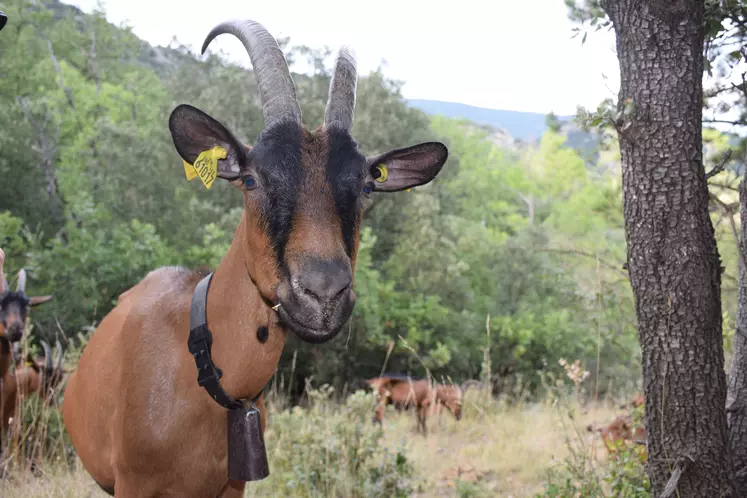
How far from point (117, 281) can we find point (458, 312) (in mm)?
9256

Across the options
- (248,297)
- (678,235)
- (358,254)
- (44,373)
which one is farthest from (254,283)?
(358,254)

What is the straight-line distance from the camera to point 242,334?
8.84 feet

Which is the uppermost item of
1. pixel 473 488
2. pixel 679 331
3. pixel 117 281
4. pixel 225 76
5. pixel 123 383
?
pixel 225 76

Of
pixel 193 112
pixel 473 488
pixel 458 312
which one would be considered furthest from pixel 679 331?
pixel 458 312

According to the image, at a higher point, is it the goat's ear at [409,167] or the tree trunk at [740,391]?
the goat's ear at [409,167]

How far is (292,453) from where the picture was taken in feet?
18.4

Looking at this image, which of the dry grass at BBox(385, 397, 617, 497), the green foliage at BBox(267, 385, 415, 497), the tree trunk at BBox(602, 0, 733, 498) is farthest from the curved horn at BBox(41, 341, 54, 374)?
the tree trunk at BBox(602, 0, 733, 498)

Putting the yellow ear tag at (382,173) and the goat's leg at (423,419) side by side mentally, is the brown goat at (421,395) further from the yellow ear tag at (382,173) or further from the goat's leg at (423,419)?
the yellow ear tag at (382,173)

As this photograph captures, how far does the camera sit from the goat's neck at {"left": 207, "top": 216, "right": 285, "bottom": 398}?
2666mm

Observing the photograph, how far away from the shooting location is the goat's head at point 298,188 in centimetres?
230

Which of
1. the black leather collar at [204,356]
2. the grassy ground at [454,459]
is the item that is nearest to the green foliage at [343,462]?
the grassy ground at [454,459]

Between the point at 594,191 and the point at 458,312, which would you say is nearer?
the point at 458,312

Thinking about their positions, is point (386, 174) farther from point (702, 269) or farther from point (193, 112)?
point (702, 269)

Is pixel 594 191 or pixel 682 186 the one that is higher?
pixel 594 191
